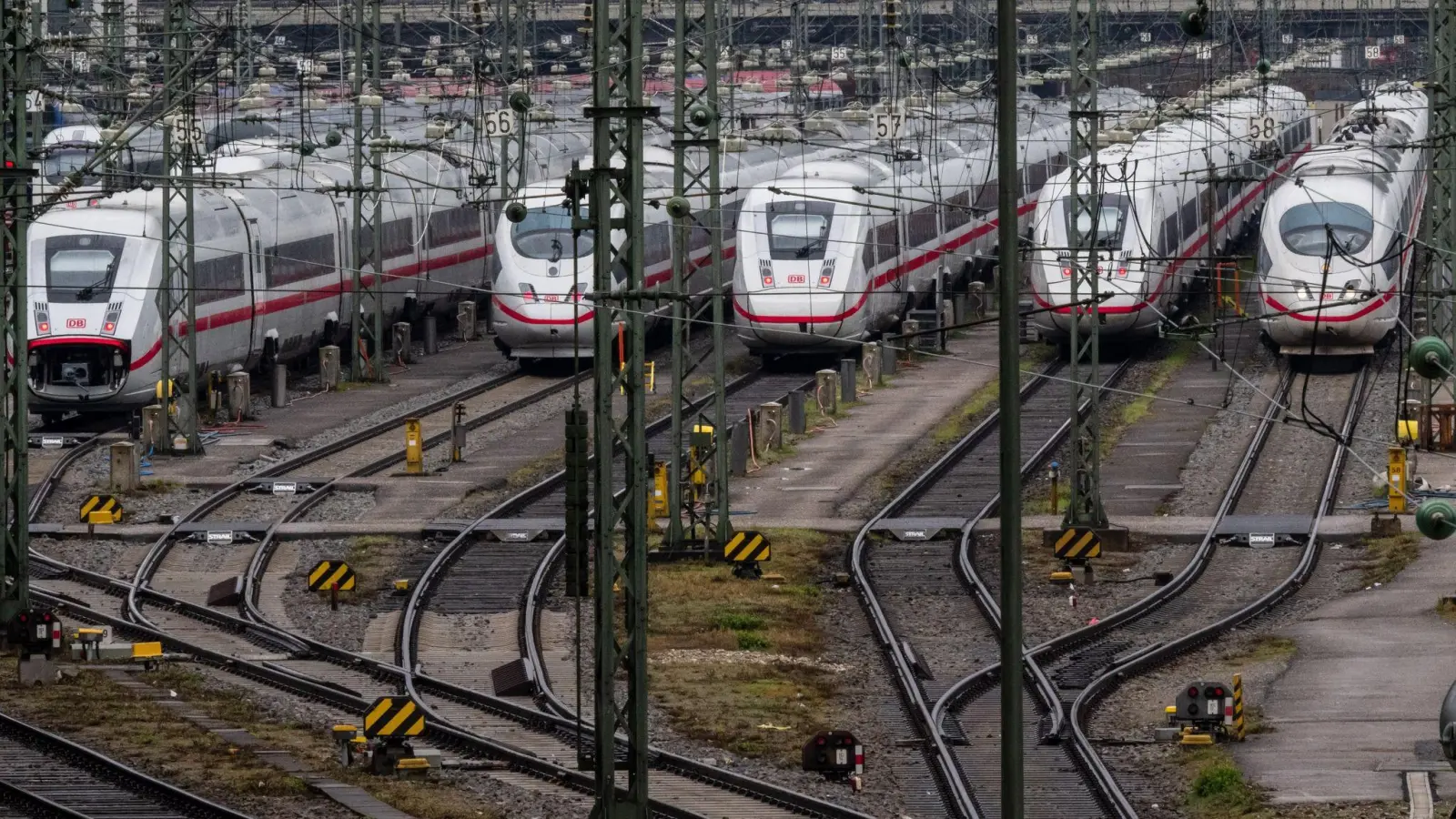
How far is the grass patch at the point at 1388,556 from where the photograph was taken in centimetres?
3167

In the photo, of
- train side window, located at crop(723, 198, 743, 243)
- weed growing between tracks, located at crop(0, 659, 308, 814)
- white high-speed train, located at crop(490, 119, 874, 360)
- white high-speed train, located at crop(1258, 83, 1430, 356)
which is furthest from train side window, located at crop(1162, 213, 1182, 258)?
weed growing between tracks, located at crop(0, 659, 308, 814)

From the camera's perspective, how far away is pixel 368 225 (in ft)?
172

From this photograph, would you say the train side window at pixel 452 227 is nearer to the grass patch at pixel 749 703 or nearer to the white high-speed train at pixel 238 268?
the white high-speed train at pixel 238 268

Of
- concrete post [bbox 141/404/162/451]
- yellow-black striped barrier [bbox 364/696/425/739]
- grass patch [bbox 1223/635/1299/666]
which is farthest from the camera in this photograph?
concrete post [bbox 141/404/162/451]

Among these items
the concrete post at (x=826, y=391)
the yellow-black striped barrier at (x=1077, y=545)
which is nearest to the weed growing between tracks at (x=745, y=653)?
the yellow-black striped barrier at (x=1077, y=545)

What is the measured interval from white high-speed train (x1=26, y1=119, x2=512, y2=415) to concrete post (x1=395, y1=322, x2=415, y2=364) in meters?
0.53

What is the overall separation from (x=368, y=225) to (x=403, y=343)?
298 cm

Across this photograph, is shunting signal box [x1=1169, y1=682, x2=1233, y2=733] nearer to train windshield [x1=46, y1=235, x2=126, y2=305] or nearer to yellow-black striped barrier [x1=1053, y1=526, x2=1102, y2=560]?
yellow-black striped barrier [x1=1053, y1=526, x2=1102, y2=560]

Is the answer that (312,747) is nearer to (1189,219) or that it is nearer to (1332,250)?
(1332,250)

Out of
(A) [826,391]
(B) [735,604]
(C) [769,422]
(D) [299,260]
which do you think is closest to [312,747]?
(B) [735,604]

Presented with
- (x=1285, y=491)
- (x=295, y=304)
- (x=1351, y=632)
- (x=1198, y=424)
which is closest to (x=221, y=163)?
(x=295, y=304)

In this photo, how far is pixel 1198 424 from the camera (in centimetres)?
4459

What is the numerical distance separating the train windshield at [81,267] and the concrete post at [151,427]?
216cm

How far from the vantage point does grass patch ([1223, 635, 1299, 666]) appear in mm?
27016
